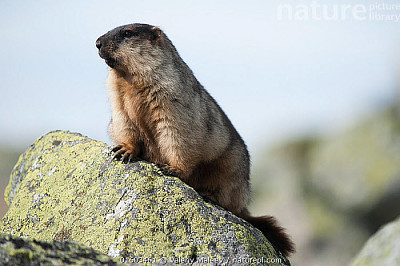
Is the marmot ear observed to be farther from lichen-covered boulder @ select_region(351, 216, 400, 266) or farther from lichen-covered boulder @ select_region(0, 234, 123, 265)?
lichen-covered boulder @ select_region(0, 234, 123, 265)

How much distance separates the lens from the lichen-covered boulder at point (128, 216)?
19.4 feet

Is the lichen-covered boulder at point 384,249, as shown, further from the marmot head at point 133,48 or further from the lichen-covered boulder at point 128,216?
the marmot head at point 133,48

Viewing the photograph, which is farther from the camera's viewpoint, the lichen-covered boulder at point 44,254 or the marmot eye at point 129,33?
the marmot eye at point 129,33

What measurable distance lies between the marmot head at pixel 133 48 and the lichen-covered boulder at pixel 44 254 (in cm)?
486

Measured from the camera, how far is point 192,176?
835 centimetres

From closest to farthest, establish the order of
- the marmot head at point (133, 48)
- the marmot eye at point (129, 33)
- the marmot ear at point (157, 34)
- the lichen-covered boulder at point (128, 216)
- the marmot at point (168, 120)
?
1. the lichen-covered boulder at point (128, 216)
2. the marmot at point (168, 120)
3. the marmot head at point (133, 48)
4. the marmot eye at point (129, 33)
5. the marmot ear at point (157, 34)

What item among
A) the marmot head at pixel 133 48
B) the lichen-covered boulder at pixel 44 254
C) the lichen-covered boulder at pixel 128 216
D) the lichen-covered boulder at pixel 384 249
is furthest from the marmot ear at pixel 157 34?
the lichen-covered boulder at pixel 44 254

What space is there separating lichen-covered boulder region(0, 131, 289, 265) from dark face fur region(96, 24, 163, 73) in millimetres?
1486

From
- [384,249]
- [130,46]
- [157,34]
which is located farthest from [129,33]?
[384,249]

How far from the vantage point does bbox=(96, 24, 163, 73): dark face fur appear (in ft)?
27.1

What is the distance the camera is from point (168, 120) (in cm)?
791

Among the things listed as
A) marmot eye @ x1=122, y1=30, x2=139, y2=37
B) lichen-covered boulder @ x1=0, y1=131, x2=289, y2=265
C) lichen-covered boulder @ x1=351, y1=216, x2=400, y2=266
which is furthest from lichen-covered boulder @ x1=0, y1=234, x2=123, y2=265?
marmot eye @ x1=122, y1=30, x2=139, y2=37

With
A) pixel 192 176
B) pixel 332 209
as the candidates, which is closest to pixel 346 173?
pixel 332 209

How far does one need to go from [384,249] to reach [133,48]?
211 inches
